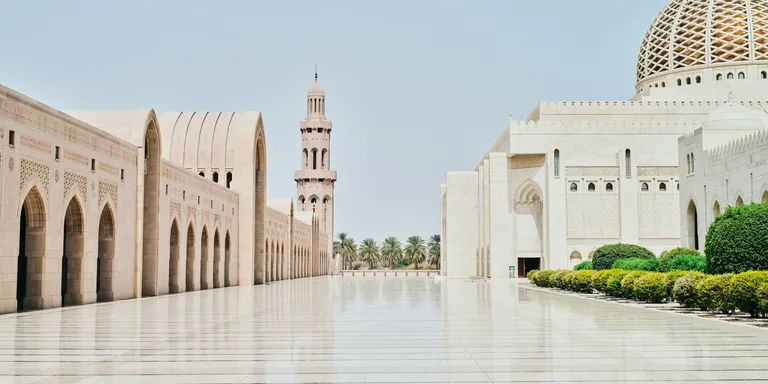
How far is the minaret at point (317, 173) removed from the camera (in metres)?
61.7

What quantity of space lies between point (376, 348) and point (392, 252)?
64172 mm

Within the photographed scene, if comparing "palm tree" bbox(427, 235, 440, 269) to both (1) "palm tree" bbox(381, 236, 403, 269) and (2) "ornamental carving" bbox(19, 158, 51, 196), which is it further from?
(2) "ornamental carving" bbox(19, 158, 51, 196)

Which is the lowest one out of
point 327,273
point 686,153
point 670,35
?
point 327,273

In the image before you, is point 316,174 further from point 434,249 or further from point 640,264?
point 640,264

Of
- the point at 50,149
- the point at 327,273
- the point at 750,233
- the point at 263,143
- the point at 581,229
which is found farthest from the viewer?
the point at 327,273

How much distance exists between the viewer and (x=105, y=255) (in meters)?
16.4

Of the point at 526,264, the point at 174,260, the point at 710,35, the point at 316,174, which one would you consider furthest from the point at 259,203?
the point at 316,174

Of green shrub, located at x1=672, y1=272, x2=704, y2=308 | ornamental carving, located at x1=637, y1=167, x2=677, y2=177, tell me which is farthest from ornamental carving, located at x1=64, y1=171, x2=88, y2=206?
ornamental carving, located at x1=637, y1=167, x2=677, y2=177

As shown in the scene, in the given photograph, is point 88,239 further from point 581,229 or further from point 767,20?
point 767,20

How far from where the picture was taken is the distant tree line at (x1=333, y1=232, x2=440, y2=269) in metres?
70.0

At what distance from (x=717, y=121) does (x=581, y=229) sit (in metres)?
9.45

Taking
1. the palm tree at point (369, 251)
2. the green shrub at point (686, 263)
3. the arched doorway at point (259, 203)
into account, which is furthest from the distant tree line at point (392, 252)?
the green shrub at point (686, 263)

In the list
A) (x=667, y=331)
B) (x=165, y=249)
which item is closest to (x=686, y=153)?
(x=165, y=249)

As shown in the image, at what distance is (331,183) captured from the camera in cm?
6244
